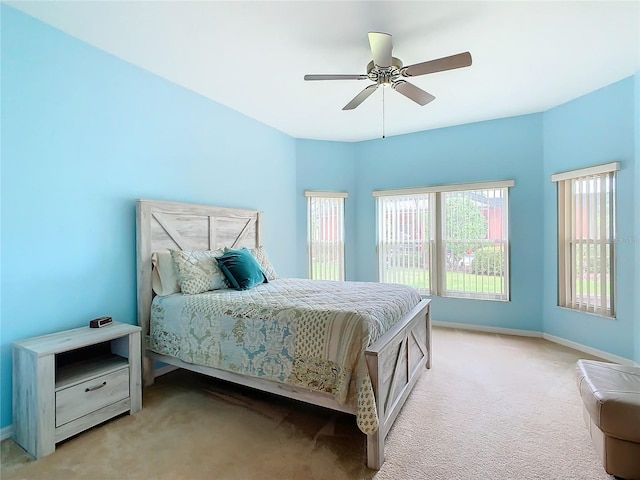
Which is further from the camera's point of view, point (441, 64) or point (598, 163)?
point (598, 163)

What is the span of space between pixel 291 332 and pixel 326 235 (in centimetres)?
323

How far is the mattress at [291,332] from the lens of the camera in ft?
6.14

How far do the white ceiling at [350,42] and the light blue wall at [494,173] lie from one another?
0.63 metres

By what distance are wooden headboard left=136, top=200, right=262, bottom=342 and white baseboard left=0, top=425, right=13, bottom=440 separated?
0.97 m

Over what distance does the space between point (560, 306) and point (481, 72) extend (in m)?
2.98

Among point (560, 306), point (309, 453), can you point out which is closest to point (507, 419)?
point (309, 453)

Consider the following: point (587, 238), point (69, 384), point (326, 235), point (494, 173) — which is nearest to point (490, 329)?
point (587, 238)

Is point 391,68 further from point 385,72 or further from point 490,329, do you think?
point 490,329

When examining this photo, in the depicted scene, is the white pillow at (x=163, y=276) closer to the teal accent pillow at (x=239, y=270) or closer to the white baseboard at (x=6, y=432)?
the teal accent pillow at (x=239, y=270)

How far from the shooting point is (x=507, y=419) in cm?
225

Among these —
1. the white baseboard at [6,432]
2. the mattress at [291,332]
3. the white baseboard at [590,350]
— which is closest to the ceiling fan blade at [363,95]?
the mattress at [291,332]

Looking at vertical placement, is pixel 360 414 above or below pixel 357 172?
below

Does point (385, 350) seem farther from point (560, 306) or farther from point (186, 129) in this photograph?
point (560, 306)

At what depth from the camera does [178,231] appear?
3.14 meters
